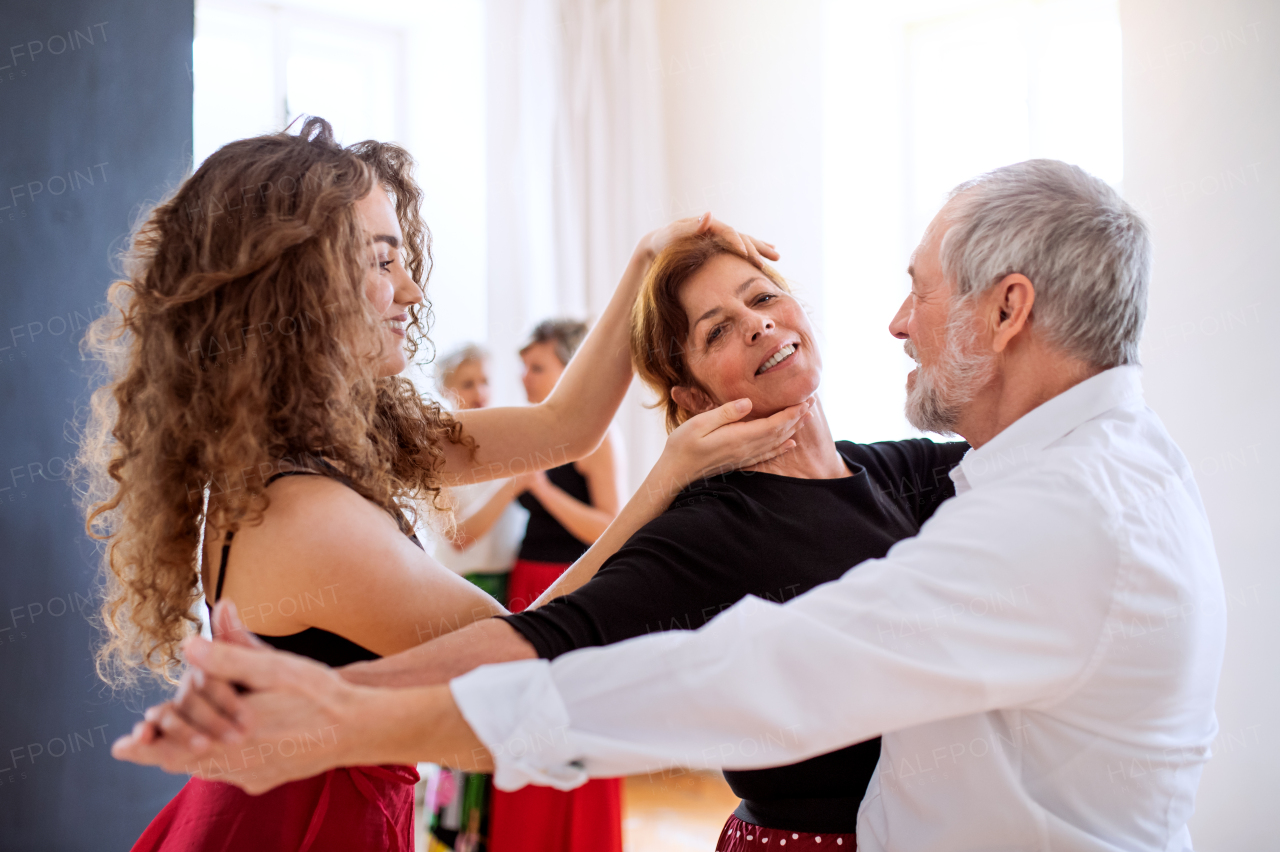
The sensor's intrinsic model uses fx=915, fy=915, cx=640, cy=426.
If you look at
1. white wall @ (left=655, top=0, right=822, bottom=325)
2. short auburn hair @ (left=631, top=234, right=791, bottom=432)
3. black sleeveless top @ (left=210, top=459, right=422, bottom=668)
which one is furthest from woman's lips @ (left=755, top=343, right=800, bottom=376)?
white wall @ (left=655, top=0, right=822, bottom=325)

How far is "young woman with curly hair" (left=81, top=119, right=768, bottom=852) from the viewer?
3.66 feet

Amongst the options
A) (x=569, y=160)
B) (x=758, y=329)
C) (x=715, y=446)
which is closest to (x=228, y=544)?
(x=715, y=446)

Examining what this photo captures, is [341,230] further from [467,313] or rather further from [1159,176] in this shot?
[467,313]

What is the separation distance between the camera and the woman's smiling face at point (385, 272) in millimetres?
1290

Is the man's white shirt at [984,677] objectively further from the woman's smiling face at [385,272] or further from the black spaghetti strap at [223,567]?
the woman's smiling face at [385,272]

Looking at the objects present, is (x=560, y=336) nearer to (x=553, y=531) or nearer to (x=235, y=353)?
(x=553, y=531)

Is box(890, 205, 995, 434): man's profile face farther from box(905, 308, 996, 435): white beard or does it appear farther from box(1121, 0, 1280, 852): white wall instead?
box(1121, 0, 1280, 852): white wall

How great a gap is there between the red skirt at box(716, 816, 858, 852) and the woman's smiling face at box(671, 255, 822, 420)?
711mm

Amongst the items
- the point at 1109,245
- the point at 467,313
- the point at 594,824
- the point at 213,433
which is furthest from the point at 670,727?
the point at 467,313

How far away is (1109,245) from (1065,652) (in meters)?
0.55

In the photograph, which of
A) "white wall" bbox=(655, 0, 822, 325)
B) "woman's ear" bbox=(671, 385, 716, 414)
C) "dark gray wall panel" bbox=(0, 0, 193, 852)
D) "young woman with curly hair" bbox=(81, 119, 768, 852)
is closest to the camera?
"young woman with curly hair" bbox=(81, 119, 768, 852)

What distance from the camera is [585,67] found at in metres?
4.46

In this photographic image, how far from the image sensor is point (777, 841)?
1.32 meters

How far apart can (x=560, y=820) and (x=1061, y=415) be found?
210 centimetres
